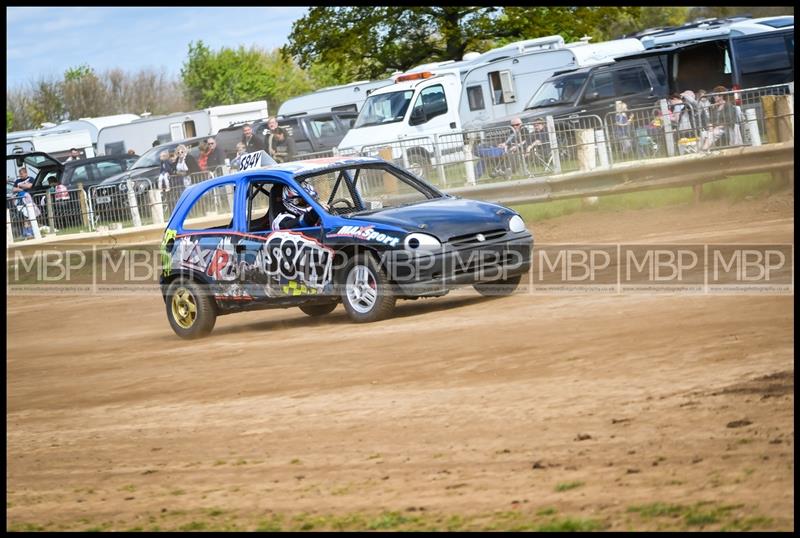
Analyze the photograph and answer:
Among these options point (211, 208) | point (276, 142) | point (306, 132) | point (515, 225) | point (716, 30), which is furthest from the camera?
point (306, 132)

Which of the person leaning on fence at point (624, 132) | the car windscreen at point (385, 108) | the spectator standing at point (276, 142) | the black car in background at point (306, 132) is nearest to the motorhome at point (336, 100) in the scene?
the black car in background at point (306, 132)

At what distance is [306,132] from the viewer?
96.9 feet

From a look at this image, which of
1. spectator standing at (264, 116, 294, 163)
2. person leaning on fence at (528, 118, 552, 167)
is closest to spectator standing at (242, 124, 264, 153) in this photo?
spectator standing at (264, 116, 294, 163)

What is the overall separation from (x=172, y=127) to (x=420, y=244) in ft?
96.1

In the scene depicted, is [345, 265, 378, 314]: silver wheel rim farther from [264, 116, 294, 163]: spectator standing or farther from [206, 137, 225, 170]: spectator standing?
[206, 137, 225, 170]: spectator standing

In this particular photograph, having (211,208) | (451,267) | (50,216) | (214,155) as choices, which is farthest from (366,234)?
(214,155)

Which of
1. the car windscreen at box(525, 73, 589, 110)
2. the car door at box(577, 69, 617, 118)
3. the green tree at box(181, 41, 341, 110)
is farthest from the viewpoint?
the green tree at box(181, 41, 341, 110)

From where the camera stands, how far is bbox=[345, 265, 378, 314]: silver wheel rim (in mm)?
11664

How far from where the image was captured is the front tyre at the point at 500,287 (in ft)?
41.0

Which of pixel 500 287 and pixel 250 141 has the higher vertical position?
pixel 250 141

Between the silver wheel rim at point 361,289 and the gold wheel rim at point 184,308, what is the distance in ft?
6.49

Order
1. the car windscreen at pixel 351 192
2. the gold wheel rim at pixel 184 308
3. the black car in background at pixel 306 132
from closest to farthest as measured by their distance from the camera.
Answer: the car windscreen at pixel 351 192, the gold wheel rim at pixel 184 308, the black car in background at pixel 306 132

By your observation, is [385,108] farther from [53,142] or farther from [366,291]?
[53,142]

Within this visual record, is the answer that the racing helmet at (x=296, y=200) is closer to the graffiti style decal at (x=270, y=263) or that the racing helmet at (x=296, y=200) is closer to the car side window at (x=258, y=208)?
the car side window at (x=258, y=208)
